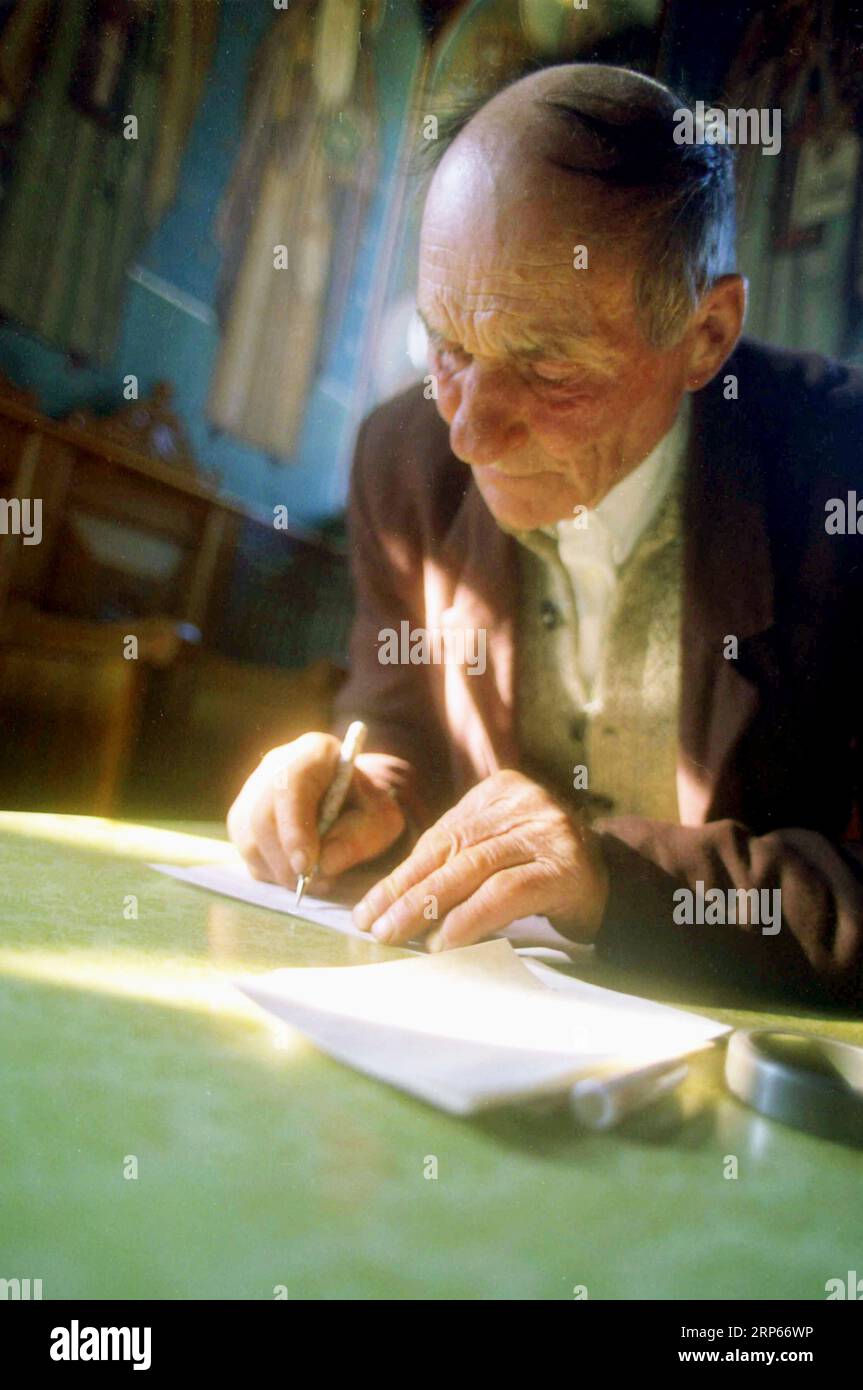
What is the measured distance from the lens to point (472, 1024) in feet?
1.28

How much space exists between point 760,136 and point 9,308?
80 cm

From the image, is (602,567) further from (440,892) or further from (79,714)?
(79,714)

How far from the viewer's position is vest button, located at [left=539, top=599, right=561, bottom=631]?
102 centimetres

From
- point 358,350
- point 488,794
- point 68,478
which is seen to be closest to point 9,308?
point 68,478

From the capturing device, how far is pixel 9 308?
0.98 m

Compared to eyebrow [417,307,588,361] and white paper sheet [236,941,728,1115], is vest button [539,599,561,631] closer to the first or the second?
eyebrow [417,307,588,361]

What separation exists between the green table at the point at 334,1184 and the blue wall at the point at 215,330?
80cm

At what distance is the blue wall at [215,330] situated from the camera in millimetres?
977

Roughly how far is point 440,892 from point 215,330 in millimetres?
726

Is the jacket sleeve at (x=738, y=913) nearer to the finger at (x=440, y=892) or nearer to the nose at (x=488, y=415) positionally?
the finger at (x=440, y=892)

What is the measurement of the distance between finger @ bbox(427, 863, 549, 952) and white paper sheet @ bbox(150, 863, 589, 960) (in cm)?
2

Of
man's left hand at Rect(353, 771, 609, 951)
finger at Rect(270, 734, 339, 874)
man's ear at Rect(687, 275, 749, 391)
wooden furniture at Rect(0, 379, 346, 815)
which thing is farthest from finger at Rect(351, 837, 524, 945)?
man's ear at Rect(687, 275, 749, 391)

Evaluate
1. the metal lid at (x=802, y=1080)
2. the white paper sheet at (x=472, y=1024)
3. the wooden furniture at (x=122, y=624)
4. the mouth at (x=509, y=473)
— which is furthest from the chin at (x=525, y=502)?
the metal lid at (x=802, y=1080)
